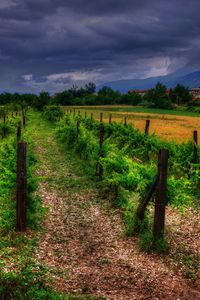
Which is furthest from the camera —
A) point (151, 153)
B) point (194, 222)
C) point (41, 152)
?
point (41, 152)

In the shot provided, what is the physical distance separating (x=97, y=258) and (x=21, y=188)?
2809 mm

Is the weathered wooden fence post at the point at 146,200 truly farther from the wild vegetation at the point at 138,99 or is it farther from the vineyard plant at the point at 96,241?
the wild vegetation at the point at 138,99

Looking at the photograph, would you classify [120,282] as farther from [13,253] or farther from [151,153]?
[151,153]

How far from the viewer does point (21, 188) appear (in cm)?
1096

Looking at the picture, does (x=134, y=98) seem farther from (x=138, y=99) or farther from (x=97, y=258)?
(x=97, y=258)

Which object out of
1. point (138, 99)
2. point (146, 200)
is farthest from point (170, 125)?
point (138, 99)

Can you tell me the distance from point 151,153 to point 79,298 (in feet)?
54.4

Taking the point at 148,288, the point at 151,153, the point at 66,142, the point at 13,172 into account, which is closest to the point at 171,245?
the point at 148,288

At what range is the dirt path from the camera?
27.8 ft

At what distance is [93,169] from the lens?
20.9 meters

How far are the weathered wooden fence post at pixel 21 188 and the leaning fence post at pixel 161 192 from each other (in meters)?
3.59

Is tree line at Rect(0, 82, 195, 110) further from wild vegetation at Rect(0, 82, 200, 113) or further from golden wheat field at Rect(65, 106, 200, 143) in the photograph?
golden wheat field at Rect(65, 106, 200, 143)

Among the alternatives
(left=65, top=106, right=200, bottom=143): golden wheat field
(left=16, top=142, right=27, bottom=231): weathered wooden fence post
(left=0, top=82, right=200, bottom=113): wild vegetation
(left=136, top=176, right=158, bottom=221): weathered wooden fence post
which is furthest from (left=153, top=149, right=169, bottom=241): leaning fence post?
(left=0, top=82, right=200, bottom=113): wild vegetation

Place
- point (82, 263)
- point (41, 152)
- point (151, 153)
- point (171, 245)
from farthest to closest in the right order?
point (41, 152) < point (151, 153) < point (171, 245) < point (82, 263)
